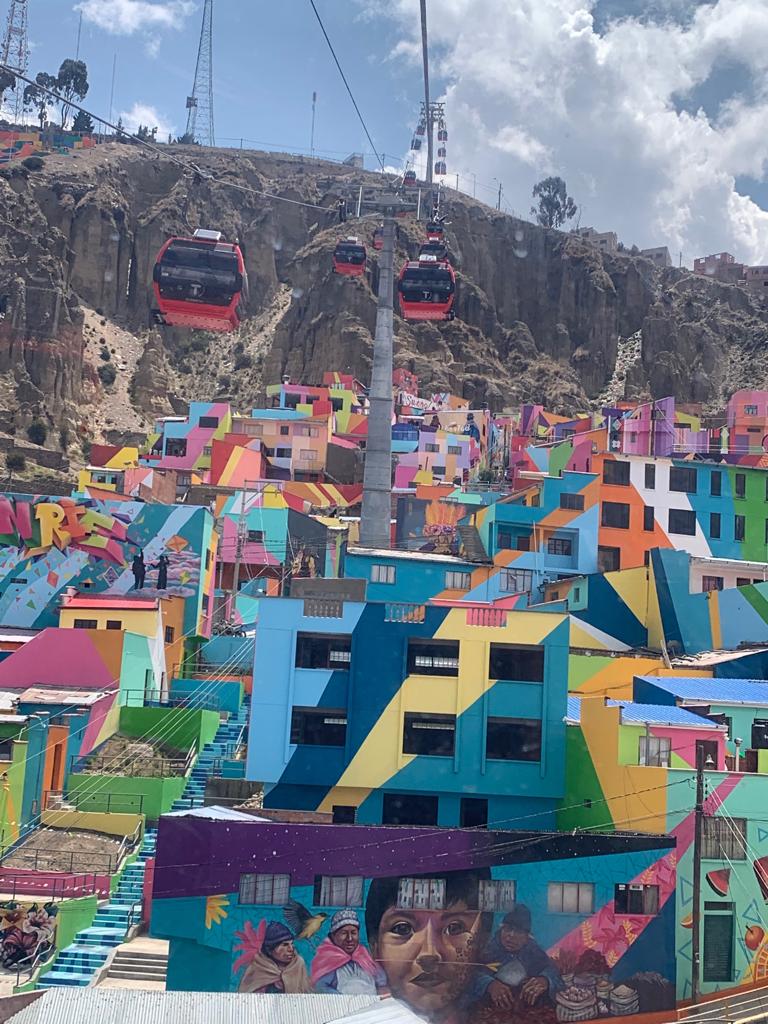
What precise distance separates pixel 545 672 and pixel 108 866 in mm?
11046

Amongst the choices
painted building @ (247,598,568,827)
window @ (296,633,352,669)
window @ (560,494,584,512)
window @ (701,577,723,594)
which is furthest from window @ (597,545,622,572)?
window @ (296,633,352,669)

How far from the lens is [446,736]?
28938 millimetres

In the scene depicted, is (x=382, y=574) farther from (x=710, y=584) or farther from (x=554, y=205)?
(x=554, y=205)

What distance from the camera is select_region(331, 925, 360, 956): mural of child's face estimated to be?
2338 cm

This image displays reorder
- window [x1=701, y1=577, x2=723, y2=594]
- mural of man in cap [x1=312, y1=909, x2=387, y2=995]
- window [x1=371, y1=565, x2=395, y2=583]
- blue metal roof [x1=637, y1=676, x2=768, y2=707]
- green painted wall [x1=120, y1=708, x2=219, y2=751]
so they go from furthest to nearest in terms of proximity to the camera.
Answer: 1. window [x1=701, y1=577, x2=723, y2=594]
2. window [x1=371, y1=565, x2=395, y2=583]
3. green painted wall [x1=120, y1=708, x2=219, y2=751]
4. blue metal roof [x1=637, y1=676, x2=768, y2=707]
5. mural of man in cap [x1=312, y1=909, x2=387, y2=995]

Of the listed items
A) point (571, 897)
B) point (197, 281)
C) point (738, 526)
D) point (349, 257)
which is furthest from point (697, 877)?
point (349, 257)

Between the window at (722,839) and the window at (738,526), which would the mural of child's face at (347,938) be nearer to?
the window at (722,839)

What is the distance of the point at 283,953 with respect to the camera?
76.0ft

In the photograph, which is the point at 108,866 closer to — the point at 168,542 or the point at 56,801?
the point at 56,801

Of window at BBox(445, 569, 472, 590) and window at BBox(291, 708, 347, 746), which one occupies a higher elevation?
window at BBox(445, 569, 472, 590)

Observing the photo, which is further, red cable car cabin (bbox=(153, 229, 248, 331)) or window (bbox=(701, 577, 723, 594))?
window (bbox=(701, 577, 723, 594))

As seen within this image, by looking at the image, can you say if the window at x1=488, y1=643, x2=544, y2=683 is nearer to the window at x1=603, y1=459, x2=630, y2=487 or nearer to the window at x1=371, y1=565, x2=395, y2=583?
the window at x1=371, y1=565, x2=395, y2=583

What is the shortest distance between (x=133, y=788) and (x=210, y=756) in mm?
5062

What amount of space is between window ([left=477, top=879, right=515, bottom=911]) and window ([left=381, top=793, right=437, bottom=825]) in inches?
171
